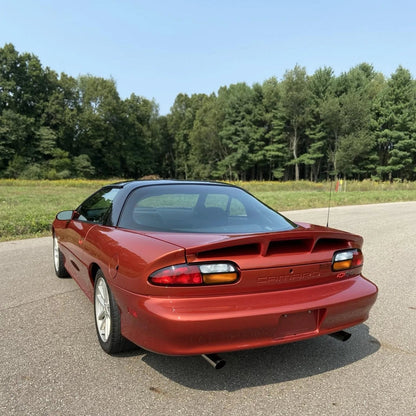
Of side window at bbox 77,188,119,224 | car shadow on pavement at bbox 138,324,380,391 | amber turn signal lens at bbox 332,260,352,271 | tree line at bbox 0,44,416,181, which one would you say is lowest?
car shadow on pavement at bbox 138,324,380,391

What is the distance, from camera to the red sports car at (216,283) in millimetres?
2176

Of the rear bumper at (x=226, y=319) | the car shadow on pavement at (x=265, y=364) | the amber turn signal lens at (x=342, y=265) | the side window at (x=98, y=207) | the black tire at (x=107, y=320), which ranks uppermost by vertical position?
the side window at (x=98, y=207)

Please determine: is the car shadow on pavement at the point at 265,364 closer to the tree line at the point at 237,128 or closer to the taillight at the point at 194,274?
the taillight at the point at 194,274

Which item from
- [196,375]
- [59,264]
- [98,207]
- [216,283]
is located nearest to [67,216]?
[98,207]

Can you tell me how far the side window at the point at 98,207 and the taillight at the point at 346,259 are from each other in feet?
6.51

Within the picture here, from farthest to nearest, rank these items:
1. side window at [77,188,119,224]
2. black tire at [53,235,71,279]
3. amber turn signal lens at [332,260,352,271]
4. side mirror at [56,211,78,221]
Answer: black tire at [53,235,71,279] < side mirror at [56,211,78,221] < side window at [77,188,119,224] < amber turn signal lens at [332,260,352,271]

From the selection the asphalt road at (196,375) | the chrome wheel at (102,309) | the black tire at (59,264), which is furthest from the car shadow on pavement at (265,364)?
the black tire at (59,264)

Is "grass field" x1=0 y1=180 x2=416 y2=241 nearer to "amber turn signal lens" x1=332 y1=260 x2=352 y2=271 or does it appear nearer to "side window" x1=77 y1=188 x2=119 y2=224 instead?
"side window" x1=77 y1=188 x2=119 y2=224

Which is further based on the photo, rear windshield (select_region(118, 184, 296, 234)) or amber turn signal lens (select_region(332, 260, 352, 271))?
rear windshield (select_region(118, 184, 296, 234))

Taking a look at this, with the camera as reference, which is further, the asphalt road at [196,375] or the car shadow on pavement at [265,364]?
the car shadow on pavement at [265,364]

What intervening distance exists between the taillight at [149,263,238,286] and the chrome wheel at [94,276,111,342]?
0.72 m

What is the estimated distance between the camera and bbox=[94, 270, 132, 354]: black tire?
263 centimetres

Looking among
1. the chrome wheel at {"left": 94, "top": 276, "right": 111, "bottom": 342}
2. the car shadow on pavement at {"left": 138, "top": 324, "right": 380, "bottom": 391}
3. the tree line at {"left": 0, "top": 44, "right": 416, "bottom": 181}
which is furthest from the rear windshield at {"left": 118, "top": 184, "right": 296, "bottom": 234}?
the tree line at {"left": 0, "top": 44, "right": 416, "bottom": 181}

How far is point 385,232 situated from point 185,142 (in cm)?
7184
